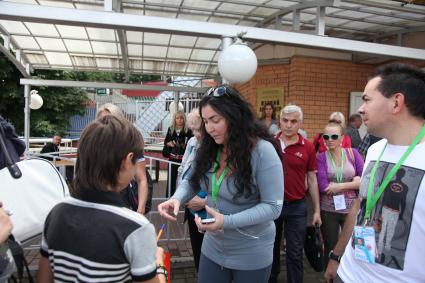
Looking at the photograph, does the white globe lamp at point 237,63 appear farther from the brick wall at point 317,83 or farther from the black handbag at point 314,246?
the brick wall at point 317,83

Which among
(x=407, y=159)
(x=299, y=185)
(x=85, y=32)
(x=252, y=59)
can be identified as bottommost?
(x=299, y=185)

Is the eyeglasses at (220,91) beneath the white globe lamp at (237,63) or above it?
beneath

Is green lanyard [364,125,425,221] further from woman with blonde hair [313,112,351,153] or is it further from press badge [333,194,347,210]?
woman with blonde hair [313,112,351,153]

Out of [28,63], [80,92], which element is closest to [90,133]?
[28,63]

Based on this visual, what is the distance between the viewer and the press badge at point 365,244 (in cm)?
166

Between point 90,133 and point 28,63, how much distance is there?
8890 mm

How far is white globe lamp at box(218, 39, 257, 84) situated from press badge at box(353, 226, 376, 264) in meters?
2.37

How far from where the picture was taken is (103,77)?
27312 mm

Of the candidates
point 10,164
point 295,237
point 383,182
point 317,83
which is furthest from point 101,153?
point 317,83

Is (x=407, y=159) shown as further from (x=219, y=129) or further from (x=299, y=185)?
(x=299, y=185)

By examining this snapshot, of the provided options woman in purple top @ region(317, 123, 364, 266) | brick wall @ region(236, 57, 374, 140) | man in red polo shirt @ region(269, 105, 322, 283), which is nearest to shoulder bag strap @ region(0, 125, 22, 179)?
man in red polo shirt @ region(269, 105, 322, 283)

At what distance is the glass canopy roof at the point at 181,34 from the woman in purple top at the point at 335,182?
1.63 m

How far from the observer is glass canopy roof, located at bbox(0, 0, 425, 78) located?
17.9 ft

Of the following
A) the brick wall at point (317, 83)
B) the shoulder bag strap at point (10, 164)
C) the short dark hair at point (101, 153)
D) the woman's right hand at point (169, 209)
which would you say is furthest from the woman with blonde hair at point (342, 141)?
the shoulder bag strap at point (10, 164)
